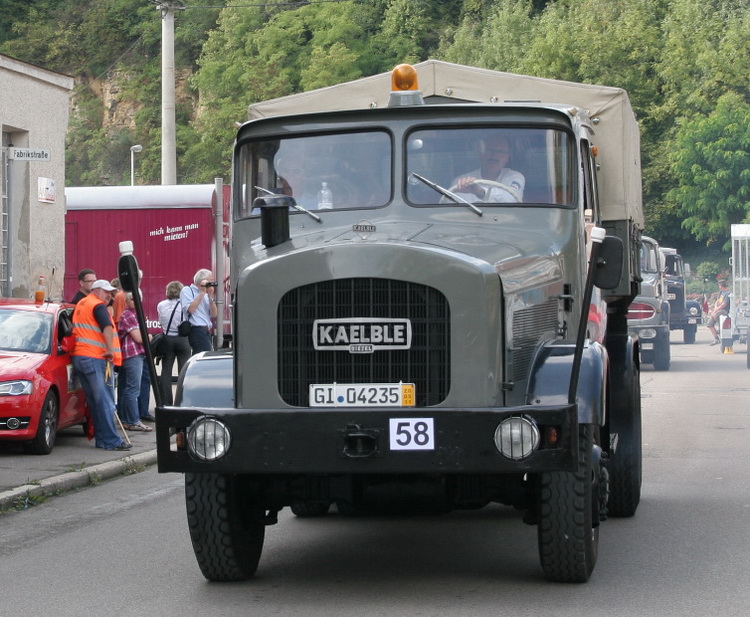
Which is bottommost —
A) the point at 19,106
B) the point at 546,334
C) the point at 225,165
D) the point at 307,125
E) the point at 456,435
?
the point at 456,435

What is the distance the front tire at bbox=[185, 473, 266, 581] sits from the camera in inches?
280

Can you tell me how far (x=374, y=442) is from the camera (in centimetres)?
659

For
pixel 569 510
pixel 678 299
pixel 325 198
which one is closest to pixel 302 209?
pixel 325 198

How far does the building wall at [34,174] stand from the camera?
23.5m

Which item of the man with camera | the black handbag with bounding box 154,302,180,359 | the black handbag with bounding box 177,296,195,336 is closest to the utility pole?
the man with camera

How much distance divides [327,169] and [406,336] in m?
1.66

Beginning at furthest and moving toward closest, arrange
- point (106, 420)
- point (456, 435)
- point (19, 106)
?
point (19, 106), point (106, 420), point (456, 435)

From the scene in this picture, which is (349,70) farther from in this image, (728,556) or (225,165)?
(728,556)

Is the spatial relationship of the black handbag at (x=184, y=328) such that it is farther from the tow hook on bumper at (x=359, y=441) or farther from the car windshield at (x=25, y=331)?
the tow hook on bumper at (x=359, y=441)

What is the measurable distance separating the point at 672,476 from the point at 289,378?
6.13 meters

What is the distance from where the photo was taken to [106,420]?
45.0ft

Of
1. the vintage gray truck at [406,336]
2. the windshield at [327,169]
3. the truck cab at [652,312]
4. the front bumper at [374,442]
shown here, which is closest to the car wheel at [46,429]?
the vintage gray truck at [406,336]

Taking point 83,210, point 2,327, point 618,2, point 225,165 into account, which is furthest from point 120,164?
point 2,327

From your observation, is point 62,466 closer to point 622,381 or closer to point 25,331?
point 25,331
